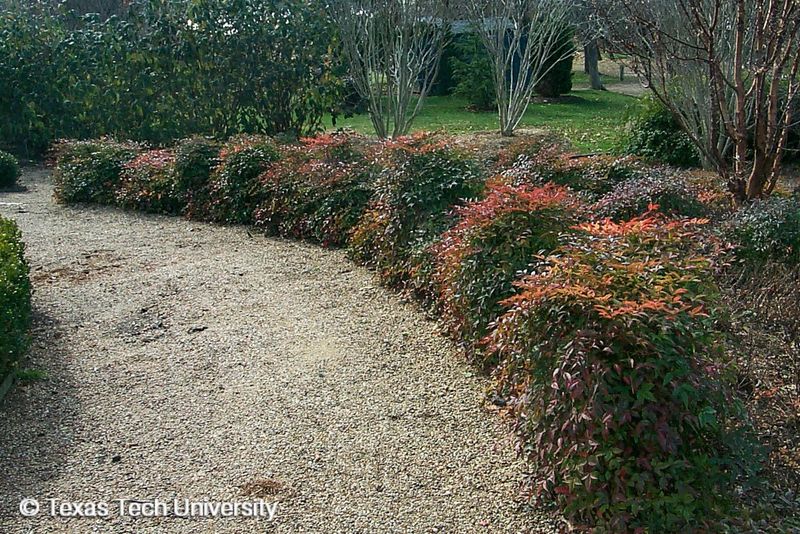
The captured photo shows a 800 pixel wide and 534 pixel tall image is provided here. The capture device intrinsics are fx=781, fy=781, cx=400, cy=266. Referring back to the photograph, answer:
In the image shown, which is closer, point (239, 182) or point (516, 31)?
point (239, 182)

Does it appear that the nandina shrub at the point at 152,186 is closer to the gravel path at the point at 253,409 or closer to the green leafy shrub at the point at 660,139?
the gravel path at the point at 253,409

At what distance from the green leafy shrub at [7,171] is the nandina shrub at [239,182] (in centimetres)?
370

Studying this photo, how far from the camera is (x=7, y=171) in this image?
387 inches

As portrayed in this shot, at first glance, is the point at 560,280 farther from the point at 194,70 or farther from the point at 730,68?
the point at 194,70

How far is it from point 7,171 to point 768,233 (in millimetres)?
8835

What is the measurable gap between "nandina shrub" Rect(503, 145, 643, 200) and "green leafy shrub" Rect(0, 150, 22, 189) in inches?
271

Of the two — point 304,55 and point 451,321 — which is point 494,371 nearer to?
point 451,321

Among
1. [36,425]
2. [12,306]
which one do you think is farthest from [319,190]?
[36,425]

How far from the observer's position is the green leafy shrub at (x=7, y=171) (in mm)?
9773

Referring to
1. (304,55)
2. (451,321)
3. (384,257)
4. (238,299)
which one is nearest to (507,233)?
(451,321)

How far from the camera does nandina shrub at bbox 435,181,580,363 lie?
4.03 metres

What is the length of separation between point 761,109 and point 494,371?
10.2 ft

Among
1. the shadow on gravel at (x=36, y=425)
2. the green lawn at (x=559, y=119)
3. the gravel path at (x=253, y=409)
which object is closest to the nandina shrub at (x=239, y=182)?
the gravel path at (x=253, y=409)

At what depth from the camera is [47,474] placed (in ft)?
10.8
